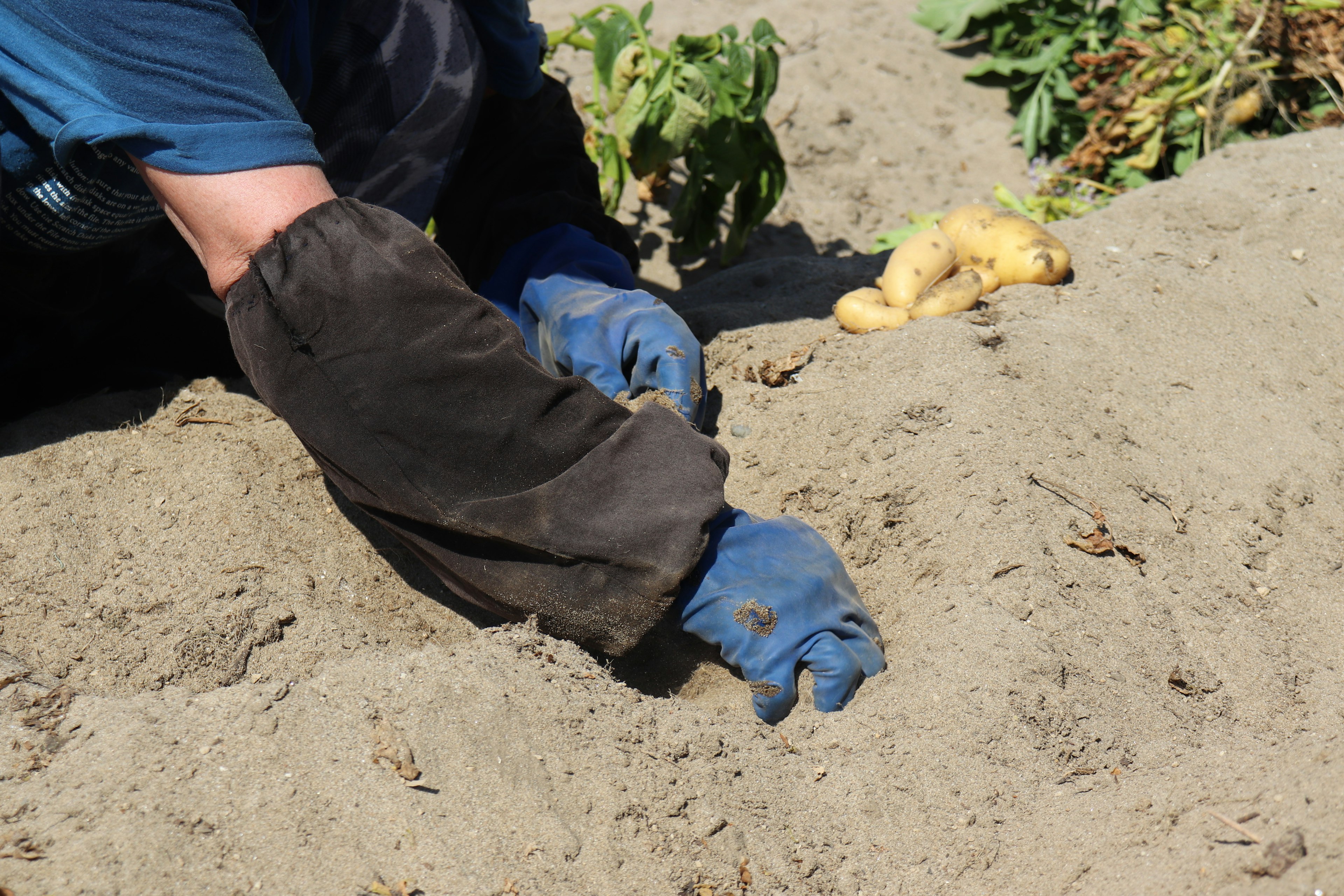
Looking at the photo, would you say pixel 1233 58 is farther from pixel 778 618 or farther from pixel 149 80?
pixel 149 80

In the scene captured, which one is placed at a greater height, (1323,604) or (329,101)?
→ (329,101)

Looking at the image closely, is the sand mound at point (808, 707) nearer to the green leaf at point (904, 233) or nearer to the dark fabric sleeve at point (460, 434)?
the dark fabric sleeve at point (460, 434)

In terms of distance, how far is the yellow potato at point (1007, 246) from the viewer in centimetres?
244

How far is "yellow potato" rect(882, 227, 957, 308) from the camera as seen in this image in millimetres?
2391

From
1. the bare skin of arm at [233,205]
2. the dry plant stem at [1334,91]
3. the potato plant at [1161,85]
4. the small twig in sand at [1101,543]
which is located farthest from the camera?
the potato plant at [1161,85]

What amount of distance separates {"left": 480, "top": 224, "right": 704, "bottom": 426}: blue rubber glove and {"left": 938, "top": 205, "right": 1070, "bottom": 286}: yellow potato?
906mm

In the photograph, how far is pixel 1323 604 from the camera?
1733 mm

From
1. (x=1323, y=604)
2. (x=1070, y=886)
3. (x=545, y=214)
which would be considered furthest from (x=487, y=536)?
(x=1323, y=604)

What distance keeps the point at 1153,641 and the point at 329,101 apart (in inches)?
79.6

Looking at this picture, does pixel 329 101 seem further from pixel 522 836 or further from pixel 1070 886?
pixel 1070 886

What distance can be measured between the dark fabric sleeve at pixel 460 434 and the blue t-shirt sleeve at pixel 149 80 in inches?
6.1

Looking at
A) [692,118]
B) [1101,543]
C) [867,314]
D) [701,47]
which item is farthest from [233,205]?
[701,47]

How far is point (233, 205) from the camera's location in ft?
4.61

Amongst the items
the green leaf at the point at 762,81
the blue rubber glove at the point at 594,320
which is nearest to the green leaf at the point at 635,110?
the green leaf at the point at 762,81
